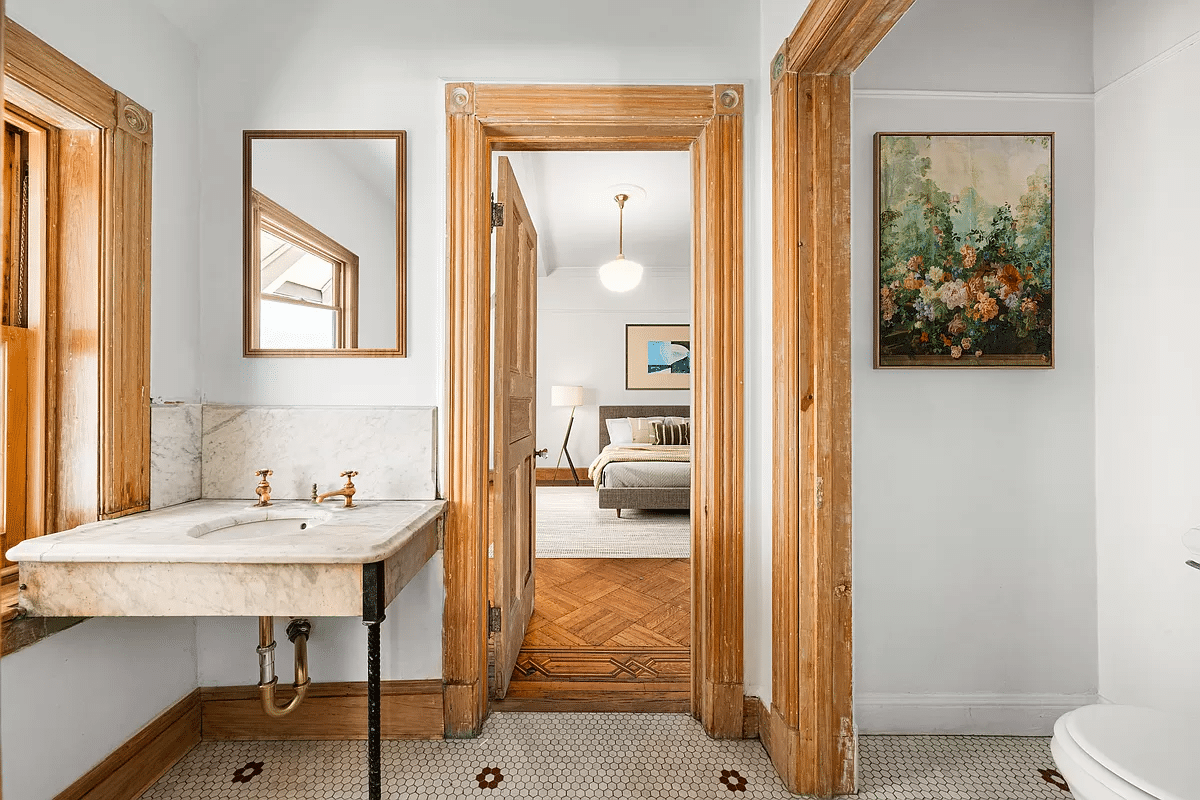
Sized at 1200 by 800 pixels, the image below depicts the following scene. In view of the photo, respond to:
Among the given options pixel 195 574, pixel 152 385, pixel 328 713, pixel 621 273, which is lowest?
pixel 328 713

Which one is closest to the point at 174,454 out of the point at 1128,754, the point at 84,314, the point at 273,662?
the point at 84,314

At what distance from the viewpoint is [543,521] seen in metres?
5.06

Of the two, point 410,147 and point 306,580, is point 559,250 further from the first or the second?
point 306,580

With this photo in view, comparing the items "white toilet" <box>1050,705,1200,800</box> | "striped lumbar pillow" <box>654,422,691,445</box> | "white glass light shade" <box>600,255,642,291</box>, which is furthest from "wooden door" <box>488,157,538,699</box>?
"striped lumbar pillow" <box>654,422,691,445</box>

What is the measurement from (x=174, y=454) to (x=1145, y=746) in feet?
8.63

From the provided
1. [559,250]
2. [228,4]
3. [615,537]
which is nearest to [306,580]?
[228,4]

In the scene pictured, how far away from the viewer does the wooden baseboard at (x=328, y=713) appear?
210cm

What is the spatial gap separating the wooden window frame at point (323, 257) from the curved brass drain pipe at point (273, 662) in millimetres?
877

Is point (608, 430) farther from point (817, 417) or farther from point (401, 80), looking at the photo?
point (817, 417)

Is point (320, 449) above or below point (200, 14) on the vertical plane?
below

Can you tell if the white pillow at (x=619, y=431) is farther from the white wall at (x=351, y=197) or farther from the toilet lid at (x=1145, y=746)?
the toilet lid at (x=1145, y=746)

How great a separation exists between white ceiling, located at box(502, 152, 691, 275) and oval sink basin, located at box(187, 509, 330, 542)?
1912 millimetres

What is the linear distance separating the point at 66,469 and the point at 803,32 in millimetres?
2392

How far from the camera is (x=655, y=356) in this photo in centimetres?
715
